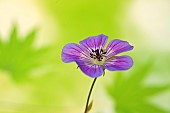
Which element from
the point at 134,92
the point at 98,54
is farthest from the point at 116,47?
the point at 134,92

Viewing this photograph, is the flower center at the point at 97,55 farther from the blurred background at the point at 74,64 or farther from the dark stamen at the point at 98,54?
the blurred background at the point at 74,64

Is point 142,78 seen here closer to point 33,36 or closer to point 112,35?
point 112,35

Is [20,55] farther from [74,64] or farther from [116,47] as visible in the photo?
[116,47]

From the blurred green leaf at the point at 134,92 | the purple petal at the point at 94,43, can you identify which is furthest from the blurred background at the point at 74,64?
the purple petal at the point at 94,43

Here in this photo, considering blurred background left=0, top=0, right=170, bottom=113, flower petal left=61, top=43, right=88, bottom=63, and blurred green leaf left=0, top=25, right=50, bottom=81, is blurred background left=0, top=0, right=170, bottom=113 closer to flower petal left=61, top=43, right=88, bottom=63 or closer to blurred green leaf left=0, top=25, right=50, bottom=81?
blurred green leaf left=0, top=25, right=50, bottom=81

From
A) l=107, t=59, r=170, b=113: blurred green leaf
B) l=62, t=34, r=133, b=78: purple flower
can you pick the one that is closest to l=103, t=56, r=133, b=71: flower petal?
l=62, t=34, r=133, b=78: purple flower

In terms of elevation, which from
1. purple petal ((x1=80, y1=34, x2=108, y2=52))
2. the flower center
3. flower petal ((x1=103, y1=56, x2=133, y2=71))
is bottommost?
flower petal ((x1=103, y1=56, x2=133, y2=71))
